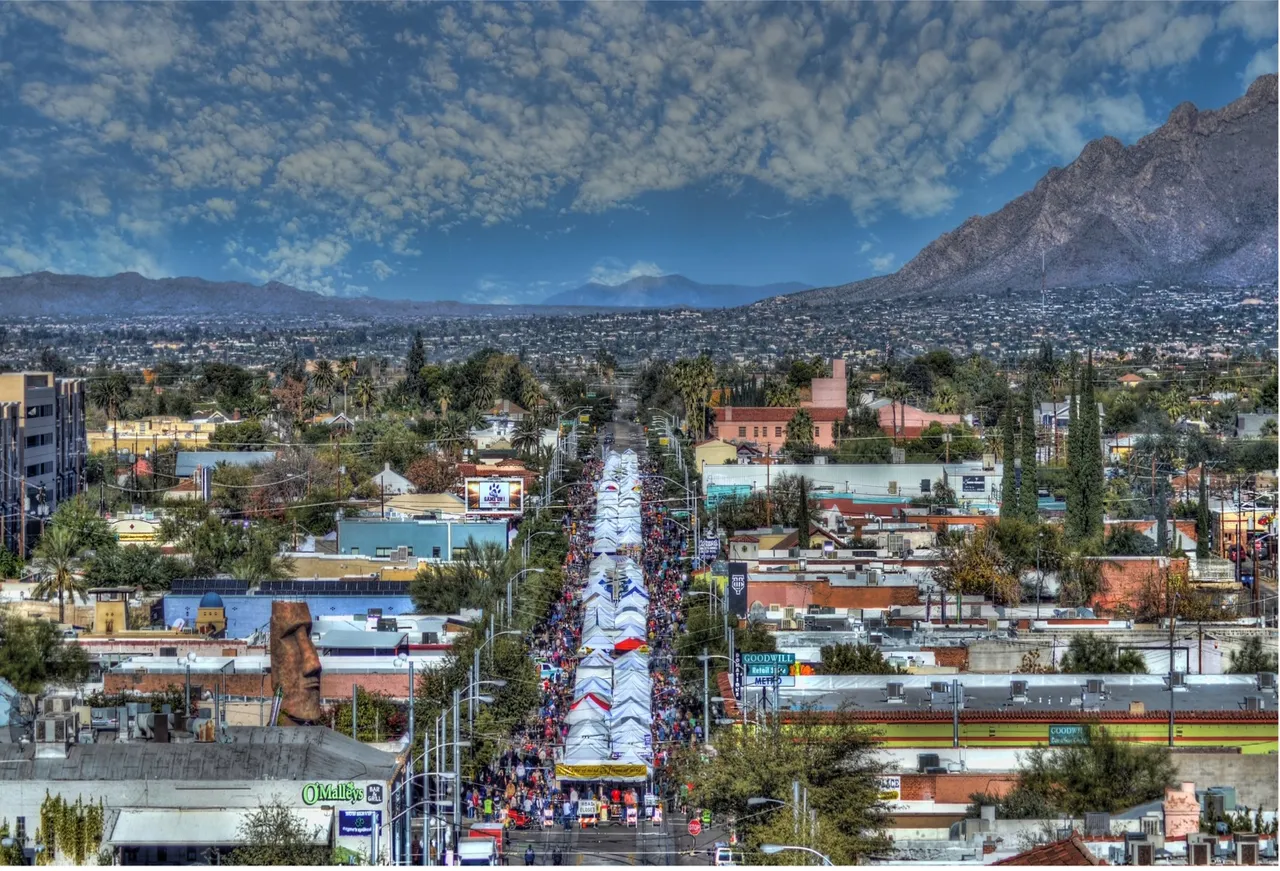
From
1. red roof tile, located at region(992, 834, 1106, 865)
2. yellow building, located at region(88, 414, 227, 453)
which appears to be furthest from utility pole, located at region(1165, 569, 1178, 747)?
yellow building, located at region(88, 414, 227, 453)

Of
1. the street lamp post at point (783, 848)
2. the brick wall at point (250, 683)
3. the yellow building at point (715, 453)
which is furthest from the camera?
the yellow building at point (715, 453)

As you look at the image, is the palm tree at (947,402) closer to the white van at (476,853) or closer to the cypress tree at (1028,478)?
the cypress tree at (1028,478)

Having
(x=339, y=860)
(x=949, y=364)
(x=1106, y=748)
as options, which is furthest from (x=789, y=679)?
(x=949, y=364)

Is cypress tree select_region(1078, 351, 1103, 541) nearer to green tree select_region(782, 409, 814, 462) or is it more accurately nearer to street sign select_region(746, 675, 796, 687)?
street sign select_region(746, 675, 796, 687)

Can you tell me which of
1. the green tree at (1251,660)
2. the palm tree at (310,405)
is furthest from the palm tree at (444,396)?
the green tree at (1251,660)

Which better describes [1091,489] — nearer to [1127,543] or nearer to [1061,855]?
[1127,543]

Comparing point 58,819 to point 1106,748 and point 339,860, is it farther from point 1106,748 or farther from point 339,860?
point 1106,748
